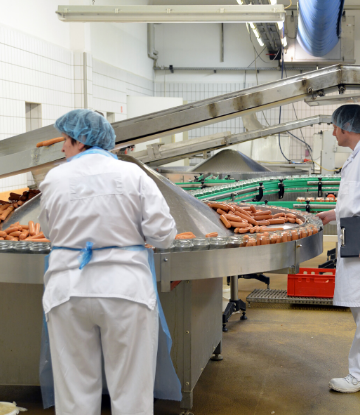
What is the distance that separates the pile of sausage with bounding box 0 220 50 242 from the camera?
246 cm

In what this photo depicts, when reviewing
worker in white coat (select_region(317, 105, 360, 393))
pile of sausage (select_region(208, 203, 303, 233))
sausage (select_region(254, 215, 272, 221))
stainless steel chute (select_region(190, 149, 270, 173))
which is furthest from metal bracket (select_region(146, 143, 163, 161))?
worker in white coat (select_region(317, 105, 360, 393))

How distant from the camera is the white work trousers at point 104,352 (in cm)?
179

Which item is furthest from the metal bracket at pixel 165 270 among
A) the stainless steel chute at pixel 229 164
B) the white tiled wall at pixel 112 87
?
the white tiled wall at pixel 112 87

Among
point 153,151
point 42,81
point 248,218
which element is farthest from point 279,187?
point 42,81

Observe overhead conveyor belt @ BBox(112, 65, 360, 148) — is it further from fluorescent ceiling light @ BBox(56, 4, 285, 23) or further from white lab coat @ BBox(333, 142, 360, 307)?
fluorescent ceiling light @ BBox(56, 4, 285, 23)

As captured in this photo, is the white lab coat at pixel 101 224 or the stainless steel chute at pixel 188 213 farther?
the stainless steel chute at pixel 188 213

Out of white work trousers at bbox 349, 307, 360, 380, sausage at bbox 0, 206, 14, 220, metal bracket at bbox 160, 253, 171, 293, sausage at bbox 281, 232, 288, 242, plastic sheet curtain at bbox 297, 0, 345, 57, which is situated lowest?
white work trousers at bbox 349, 307, 360, 380

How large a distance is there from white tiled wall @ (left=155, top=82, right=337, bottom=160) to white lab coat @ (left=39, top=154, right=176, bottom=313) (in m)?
11.2

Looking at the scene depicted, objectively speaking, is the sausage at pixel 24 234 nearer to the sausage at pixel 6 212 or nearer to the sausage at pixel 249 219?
the sausage at pixel 6 212

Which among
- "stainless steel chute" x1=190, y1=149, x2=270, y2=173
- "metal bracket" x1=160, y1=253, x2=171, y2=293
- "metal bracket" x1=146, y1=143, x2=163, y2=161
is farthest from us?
"stainless steel chute" x1=190, y1=149, x2=270, y2=173

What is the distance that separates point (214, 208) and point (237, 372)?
3.39 feet

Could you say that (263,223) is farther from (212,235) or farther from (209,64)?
(209,64)

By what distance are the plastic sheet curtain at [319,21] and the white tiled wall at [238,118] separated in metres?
2.96

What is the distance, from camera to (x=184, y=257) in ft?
7.34
